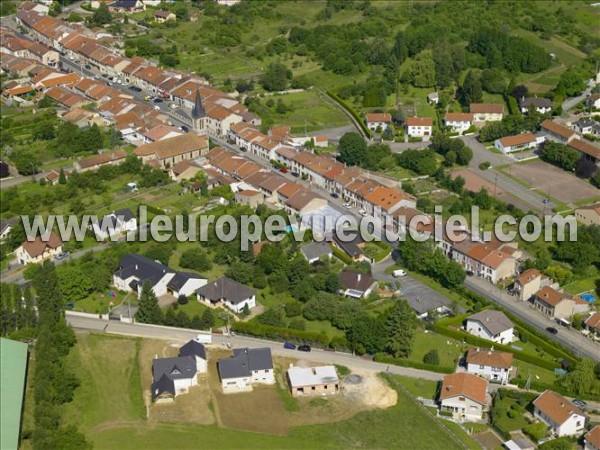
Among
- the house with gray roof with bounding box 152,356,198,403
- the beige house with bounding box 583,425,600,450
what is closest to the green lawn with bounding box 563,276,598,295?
the beige house with bounding box 583,425,600,450

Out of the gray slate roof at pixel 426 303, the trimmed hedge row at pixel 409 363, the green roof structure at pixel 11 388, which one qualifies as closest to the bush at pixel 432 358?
the trimmed hedge row at pixel 409 363

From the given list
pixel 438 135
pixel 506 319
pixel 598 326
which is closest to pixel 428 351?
pixel 506 319

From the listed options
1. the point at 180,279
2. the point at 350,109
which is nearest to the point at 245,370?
the point at 180,279

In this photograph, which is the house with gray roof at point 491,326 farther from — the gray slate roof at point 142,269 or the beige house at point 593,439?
the gray slate roof at point 142,269

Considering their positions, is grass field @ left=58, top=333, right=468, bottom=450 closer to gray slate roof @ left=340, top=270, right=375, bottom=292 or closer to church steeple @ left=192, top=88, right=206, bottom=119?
gray slate roof @ left=340, top=270, right=375, bottom=292

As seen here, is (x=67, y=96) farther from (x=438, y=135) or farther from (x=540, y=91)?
(x=540, y=91)
